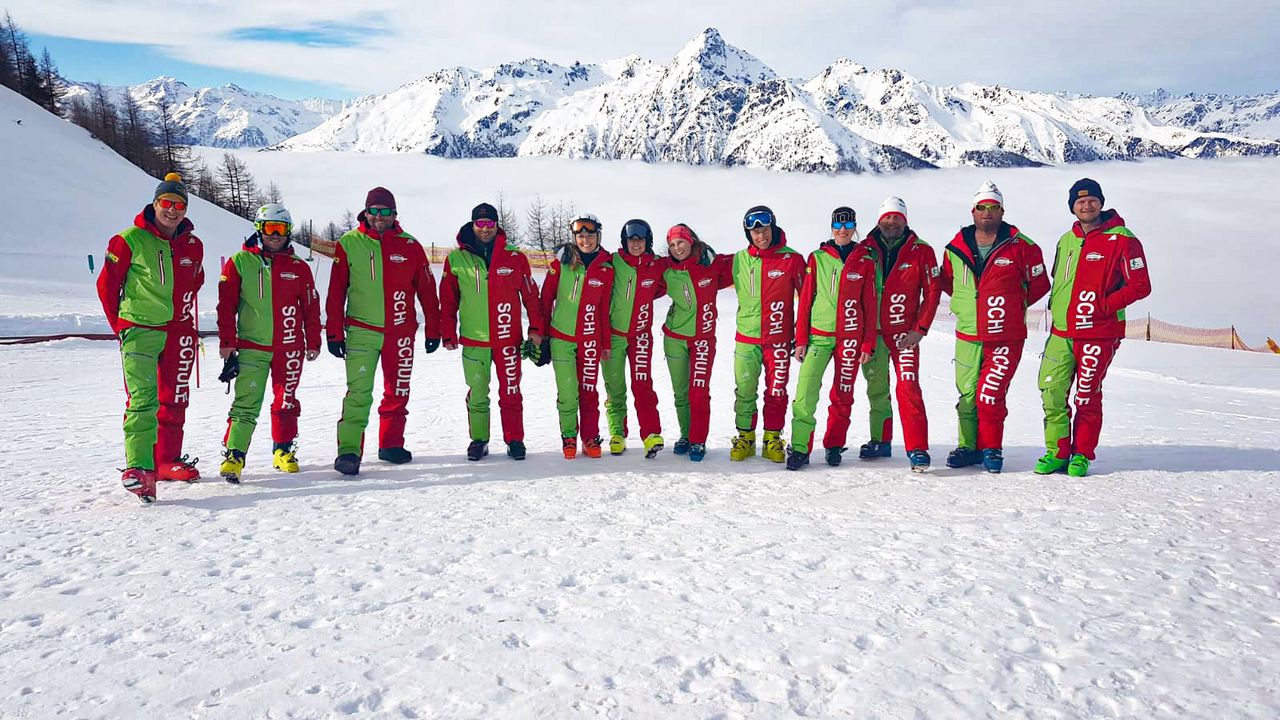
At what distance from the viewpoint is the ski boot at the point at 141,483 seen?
14.9 feet

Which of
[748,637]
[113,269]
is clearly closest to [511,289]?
[113,269]

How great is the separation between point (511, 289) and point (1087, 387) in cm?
467

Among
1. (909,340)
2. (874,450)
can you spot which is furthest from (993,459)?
(909,340)

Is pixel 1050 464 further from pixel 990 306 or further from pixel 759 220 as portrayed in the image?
pixel 759 220

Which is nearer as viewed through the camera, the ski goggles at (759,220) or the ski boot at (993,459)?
the ski boot at (993,459)

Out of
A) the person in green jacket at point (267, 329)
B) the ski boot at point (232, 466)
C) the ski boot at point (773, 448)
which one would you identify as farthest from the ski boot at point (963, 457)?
the ski boot at point (232, 466)

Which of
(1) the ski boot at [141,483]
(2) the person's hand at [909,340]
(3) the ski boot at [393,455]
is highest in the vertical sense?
(2) the person's hand at [909,340]

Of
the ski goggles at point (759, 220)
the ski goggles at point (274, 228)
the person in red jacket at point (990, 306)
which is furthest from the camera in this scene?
the ski goggles at point (759, 220)

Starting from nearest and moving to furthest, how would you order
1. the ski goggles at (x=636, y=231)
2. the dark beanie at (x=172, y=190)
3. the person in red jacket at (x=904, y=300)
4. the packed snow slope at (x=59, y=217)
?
the dark beanie at (x=172, y=190) < the person in red jacket at (x=904, y=300) < the ski goggles at (x=636, y=231) < the packed snow slope at (x=59, y=217)

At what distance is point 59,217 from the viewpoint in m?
30.2

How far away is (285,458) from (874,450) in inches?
196

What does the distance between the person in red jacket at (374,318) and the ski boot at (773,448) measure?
9.99 ft

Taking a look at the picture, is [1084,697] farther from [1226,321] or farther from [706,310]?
[1226,321]

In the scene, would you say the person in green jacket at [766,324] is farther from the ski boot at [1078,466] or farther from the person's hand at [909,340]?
the ski boot at [1078,466]
